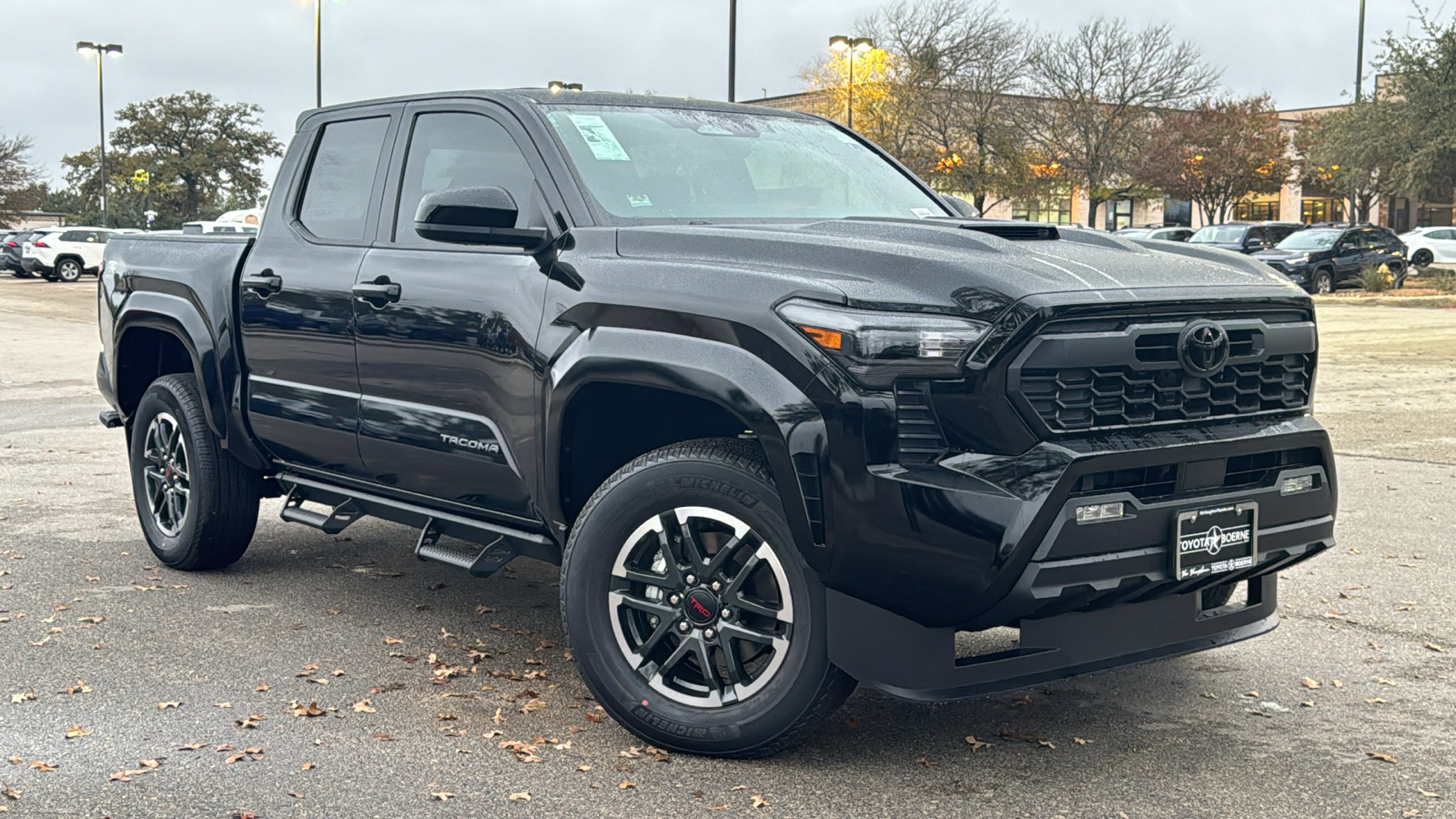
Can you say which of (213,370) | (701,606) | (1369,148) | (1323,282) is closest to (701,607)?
(701,606)

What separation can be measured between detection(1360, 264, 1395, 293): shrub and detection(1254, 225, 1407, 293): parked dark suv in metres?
0.62

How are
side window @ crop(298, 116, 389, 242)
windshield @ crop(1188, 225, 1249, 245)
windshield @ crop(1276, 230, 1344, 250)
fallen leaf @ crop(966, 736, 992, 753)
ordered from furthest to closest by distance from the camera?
windshield @ crop(1188, 225, 1249, 245) → windshield @ crop(1276, 230, 1344, 250) → side window @ crop(298, 116, 389, 242) → fallen leaf @ crop(966, 736, 992, 753)

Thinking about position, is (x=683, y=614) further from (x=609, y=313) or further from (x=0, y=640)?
(x=0, y=640)

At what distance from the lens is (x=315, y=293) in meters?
5.58

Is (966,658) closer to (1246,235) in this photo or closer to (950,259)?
(950,259)

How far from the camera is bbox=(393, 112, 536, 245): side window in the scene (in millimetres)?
5109

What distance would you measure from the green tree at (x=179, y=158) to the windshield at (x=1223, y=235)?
61130 mm

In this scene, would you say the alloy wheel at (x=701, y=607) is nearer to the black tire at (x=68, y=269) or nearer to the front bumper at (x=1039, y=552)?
the front bumper at (x=1039, y=552)

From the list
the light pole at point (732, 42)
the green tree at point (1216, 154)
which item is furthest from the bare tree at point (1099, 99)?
the light pole at point (732, 42)

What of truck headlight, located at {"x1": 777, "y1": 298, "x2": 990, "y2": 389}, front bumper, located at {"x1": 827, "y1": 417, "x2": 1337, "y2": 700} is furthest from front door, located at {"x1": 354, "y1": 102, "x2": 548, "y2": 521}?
front bumper, located at {"x1": 827, "y1": 417, "x2": 1337, "y2": 700}

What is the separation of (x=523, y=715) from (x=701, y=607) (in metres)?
0.81

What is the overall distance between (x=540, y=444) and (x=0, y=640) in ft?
7.72

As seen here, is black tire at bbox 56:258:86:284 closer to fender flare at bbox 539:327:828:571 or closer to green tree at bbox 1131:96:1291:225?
green tree at bbox 1131:96:1291:225

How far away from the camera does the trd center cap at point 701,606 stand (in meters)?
4.16
